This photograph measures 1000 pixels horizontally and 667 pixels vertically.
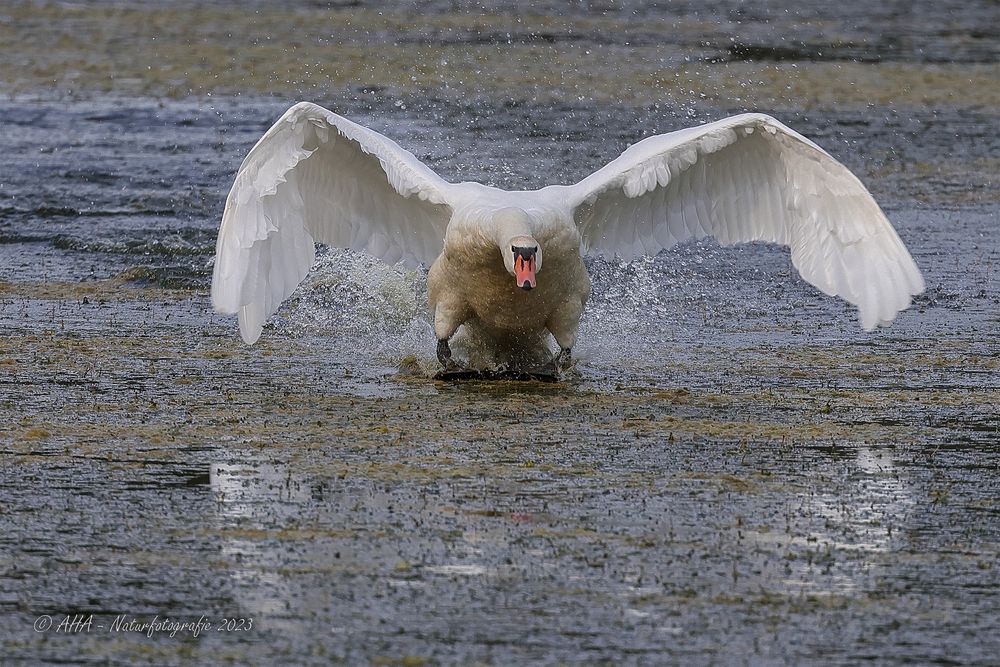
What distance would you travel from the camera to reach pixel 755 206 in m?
10.6

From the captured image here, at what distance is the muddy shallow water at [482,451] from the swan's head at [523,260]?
67 centimetres

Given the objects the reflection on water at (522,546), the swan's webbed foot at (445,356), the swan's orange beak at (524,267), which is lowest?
the reflection on water at (522,546)

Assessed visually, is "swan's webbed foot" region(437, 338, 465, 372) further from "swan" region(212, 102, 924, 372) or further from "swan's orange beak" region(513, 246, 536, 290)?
"swan's orange beak" region(513, 246, 536, 290)

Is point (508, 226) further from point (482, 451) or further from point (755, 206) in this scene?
point (755, 206)

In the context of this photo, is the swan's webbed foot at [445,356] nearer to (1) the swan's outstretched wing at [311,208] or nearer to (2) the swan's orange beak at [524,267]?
(1) the swan's outstretched wing at [311,208]

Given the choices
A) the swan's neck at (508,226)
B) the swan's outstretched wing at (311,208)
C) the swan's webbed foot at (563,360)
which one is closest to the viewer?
the swan's neck at (508,226)

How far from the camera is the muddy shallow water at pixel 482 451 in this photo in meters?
5.86

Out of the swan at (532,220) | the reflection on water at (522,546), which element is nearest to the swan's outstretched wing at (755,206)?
the swan at (532,220)

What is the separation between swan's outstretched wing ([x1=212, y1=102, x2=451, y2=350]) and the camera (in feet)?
30.9

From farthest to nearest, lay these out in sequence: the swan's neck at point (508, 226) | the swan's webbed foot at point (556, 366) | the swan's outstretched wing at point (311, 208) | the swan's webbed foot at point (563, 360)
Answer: the swan's webbed foot at point (563, 360) < the swan's webbed foot at point (556, 366) < the swan's outstretched wing at point (311, 208) < the swan's neck at point (508, 226)

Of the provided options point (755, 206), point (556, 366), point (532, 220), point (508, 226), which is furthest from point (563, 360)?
point (755, 206)

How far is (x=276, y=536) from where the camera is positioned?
6688 mm

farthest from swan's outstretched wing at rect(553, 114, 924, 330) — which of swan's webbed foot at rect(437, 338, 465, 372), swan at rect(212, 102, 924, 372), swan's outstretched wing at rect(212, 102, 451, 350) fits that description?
swan's webbed foot at rect(437, 338, 465, 372)

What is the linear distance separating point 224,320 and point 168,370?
5.06 feet
